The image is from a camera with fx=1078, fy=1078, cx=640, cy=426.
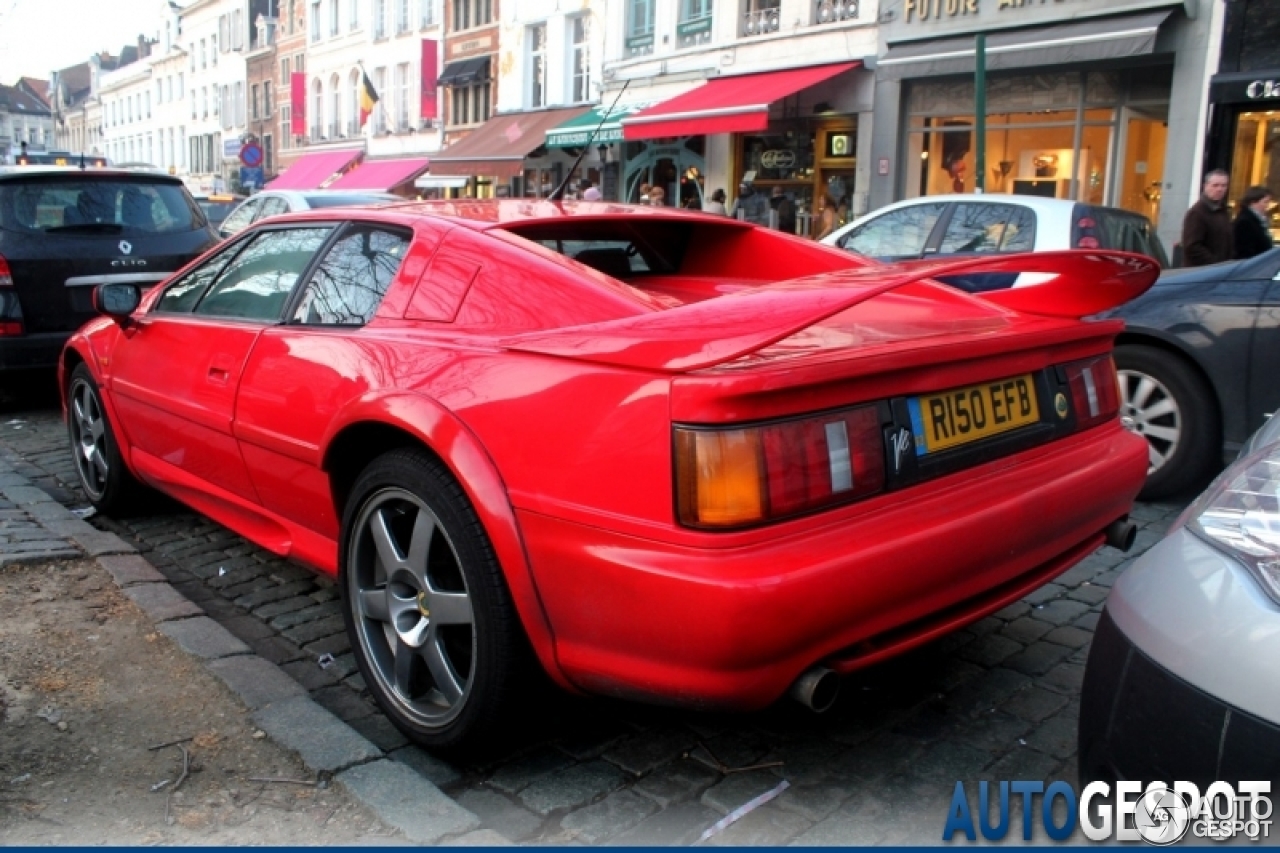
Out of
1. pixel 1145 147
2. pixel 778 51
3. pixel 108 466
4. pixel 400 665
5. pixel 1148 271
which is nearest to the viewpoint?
pixel 400 665

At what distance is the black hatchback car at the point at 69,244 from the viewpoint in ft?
23.1

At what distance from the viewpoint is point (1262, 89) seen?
1266 centimetres

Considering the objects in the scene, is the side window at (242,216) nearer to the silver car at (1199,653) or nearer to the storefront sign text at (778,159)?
the storefront sign text at (778,159)

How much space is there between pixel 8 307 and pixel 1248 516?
→ 7.34 meters

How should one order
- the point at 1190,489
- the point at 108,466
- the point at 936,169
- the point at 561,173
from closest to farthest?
the point at 108,466
the point at 1190,489
the point at 936,169
the point at 561,173

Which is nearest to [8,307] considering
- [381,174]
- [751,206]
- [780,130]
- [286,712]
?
[286,712]

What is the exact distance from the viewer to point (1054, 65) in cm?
1472

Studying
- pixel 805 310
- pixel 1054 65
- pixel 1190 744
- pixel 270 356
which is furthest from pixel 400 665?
pixel 1054 65

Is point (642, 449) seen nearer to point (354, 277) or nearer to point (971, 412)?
point (971, 412)

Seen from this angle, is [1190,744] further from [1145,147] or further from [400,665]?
[1145,147]

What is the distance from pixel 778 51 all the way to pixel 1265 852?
61.8ft

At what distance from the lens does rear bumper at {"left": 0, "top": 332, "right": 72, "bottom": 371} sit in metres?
6.98

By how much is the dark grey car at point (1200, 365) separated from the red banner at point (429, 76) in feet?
99.0

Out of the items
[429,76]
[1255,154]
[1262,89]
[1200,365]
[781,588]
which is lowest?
[781,588]
